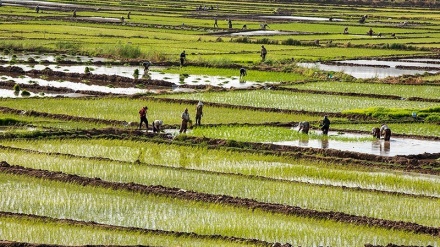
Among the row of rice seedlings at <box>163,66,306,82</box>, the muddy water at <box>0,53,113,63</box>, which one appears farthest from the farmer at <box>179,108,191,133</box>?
the muddy water at <box>0,53,113,63</box>

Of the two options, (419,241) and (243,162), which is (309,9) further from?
(419,241)

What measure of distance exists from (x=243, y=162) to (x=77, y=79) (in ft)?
38.2

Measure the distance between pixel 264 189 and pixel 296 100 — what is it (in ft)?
29.6

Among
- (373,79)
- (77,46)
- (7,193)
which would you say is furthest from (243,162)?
(77,46)

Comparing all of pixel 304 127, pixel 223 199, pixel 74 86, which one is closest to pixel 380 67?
pixel 74 86

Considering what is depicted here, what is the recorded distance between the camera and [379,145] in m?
17.5

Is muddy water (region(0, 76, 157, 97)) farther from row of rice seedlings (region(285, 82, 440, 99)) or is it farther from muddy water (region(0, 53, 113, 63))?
row of rice seedlings (region(285, 82, 440, 99))

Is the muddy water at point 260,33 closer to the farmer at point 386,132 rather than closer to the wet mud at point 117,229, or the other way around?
the farmer at point 386,132

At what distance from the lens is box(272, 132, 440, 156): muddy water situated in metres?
17.0

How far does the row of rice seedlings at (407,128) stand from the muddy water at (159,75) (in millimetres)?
6318

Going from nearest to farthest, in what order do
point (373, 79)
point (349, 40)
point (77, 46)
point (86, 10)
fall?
point (373, 79)
point (77, 46)
point (349, 40)
point (86, 10)

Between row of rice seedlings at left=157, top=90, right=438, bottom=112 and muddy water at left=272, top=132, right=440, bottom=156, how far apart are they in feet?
11.3

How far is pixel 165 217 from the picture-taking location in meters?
12.2

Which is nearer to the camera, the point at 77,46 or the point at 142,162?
the point at 142,162
